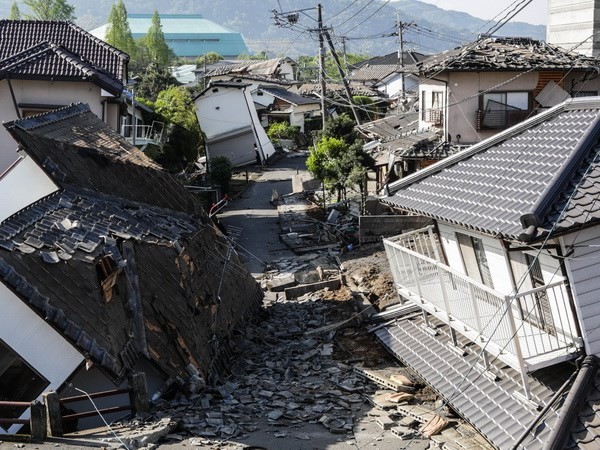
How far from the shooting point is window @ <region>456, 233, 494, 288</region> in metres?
12.4

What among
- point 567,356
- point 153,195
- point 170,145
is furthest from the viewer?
point 170,145

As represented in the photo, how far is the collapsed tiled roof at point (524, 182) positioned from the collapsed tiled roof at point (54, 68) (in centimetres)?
1437

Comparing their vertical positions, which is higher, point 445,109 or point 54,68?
point 54,68

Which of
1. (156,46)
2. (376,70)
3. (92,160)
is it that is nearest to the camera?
(92,160)


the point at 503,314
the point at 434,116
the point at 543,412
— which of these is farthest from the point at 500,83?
the point at 543,412

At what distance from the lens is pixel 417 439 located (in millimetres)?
11352

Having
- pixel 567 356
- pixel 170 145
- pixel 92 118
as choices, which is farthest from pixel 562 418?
pixel 170 145

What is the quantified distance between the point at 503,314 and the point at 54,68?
19.6m

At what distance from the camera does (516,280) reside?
11.4m

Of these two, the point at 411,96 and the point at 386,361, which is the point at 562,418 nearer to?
the point at 386,361

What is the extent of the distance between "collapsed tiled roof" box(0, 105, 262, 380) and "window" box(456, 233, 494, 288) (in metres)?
5.06

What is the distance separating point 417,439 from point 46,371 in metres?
5.74

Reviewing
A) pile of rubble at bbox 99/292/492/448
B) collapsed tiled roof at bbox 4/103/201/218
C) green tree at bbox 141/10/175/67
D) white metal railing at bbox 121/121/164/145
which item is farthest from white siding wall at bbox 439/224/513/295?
green tree at bbox 141/10/175/67

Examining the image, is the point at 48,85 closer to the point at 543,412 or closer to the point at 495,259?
the point at 495,259
